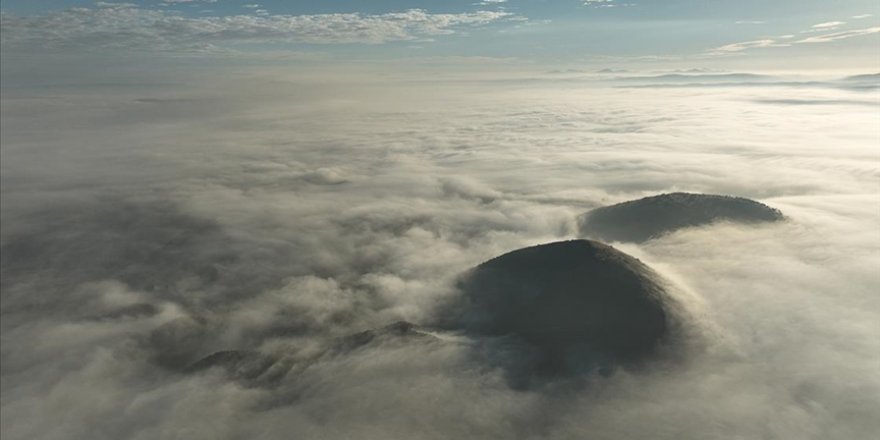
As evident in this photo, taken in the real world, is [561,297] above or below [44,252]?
above

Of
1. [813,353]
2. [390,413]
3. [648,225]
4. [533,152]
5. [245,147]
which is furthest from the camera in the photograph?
[245,147]

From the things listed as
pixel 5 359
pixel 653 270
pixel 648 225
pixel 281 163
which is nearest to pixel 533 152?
pixel 281 163

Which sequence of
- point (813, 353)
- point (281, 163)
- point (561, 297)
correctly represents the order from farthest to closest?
point (281, 163) < point (561, 297) < point (813, 353)

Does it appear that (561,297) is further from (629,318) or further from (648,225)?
(648,225)

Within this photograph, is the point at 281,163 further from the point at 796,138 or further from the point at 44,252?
the point at 796,138

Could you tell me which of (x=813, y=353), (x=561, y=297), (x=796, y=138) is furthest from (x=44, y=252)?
(x=796, y=138)

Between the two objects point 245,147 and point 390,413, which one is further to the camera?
point 245,147
